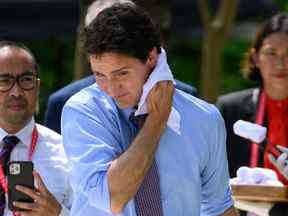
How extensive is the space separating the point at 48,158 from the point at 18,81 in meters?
0.37

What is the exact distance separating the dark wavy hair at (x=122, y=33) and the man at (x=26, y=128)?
100cm

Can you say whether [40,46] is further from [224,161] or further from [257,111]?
[224,161]

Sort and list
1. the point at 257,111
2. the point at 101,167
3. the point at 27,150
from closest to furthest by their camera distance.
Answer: the point at 101,167 → the point at 27,150 → the point at 257,111

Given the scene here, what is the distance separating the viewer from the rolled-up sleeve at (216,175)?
382 cm

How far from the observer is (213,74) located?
32.5 feet

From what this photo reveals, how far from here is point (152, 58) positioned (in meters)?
3.65

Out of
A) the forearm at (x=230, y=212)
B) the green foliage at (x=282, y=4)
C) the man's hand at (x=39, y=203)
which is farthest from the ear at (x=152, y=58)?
the green foliage at (x=282, y=4)

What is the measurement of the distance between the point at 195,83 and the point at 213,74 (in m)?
2.00

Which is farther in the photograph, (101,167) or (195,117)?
(195,117)

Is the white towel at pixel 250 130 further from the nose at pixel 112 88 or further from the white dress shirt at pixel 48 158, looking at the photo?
the nose at pixel 112 88

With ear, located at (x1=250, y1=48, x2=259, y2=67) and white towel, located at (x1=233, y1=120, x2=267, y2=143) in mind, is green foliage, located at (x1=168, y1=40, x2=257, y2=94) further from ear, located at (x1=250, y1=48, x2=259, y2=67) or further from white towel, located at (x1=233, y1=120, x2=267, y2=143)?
white towel, located at (x1=233, y1=120, x2=267, y2=143)

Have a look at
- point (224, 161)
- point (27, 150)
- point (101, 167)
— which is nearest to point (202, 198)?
point (224, 161)

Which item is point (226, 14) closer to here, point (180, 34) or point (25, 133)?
point (180, 34)

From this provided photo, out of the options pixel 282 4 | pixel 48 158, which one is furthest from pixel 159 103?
pixel 282 4
